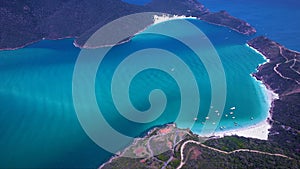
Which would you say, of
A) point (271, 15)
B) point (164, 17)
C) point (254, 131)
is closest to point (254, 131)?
point (254, 131)

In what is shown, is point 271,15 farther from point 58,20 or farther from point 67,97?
point 67,97

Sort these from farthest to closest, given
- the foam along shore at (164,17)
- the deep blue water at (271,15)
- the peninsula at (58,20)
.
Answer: the foam along shore at (164,17)
the deep blue water at (271,15)
the peninsula at (58,20)

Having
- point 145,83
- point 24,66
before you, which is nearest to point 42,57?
point 24,66

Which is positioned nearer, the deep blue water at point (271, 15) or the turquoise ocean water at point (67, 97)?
the turquoise ocean water at point (67, 97)

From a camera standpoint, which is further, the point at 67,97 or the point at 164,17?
the point at 164,17

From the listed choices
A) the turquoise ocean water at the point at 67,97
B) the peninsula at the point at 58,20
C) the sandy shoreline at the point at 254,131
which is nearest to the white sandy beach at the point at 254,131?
the sandy shoreline at the point at 254,131

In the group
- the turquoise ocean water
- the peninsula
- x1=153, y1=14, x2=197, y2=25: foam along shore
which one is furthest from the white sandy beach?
x1=153, y1=14, x2=197, y2=25: foam along shore

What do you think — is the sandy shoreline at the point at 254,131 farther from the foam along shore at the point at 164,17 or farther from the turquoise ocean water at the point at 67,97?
the foam along shore at the point at 164,17

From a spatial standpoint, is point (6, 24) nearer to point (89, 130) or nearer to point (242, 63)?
point (89, 130)
